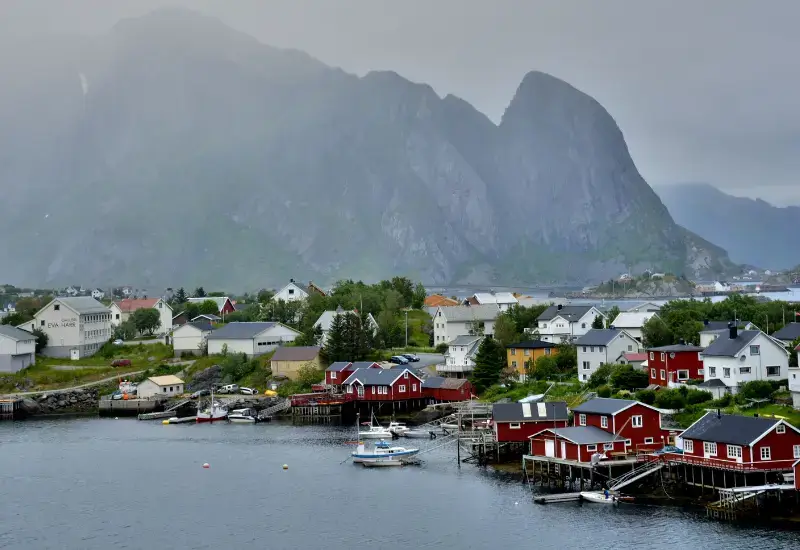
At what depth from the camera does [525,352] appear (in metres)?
79.1

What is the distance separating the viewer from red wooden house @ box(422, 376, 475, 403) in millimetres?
74875

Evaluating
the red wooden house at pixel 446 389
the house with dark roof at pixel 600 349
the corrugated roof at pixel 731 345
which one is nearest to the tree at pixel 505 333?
the red wooden house at pixel 446 389

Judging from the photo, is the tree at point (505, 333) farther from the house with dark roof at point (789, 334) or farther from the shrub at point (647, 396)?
the shrub at point (647, 396)

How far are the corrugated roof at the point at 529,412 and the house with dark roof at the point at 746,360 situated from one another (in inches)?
406

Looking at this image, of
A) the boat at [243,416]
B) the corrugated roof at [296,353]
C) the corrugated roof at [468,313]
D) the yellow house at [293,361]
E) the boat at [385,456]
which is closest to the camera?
the boat at [385,456]

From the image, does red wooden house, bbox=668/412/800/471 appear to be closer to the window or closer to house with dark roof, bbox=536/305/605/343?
the window

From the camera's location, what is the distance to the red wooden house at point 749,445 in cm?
4244

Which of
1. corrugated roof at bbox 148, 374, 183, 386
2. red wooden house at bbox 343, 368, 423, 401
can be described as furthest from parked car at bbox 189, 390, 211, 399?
red wooden house at bbox 343, 368, 423, 401

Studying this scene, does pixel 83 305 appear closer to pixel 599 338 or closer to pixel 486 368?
pixel 486 368

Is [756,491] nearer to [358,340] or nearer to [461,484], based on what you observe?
[461,484]

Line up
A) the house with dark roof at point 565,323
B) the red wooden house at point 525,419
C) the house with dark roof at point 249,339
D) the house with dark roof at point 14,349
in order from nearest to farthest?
the red wooden house at point 525,419
the house with dark roof at point 565,323
the house with dark roof at point 14,349
the house with dark roof at point 249,339

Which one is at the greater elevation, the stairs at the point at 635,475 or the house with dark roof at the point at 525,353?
the house with dark roof at the point at 525,353

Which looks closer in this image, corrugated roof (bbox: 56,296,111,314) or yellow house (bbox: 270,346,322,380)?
yellow house (bbox: 270,346,322,380)

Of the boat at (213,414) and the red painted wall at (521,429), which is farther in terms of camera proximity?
the boat at (213,414)
